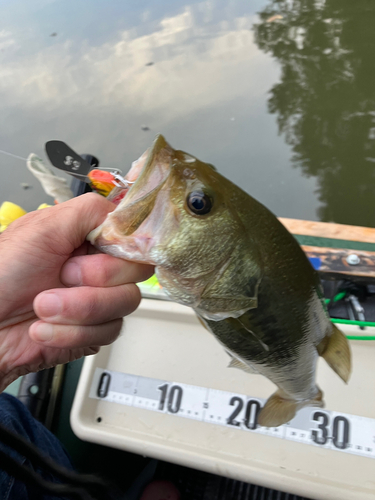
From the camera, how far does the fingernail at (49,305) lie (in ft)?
2.33

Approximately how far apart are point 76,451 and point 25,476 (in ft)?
3.52

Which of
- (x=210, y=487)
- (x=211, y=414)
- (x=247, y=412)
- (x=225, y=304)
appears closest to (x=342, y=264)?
(x=247, y=412)

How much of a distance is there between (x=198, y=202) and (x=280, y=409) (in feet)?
3.18

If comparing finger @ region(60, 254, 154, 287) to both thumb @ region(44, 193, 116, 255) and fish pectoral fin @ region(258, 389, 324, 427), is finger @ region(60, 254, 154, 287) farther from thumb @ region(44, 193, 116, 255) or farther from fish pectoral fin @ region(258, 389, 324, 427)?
fish pectoral fin @ region(258, 389, 324, 427)

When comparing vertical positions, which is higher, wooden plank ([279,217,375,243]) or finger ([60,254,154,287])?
finger ([60,254,154,287])

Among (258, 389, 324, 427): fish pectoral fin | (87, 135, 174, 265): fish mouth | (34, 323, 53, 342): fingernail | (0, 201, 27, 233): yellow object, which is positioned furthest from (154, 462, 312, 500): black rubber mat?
(0, 201, 27, 233): yellow object

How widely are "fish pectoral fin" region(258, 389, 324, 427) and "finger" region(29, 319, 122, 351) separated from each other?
2.52 feet

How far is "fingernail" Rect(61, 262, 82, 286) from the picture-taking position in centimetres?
79

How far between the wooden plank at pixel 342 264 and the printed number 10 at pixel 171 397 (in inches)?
41.3

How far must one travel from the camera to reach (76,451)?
1938mm

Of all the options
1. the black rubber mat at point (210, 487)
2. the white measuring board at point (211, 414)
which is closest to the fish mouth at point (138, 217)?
the white measuring board at point (211, 414)

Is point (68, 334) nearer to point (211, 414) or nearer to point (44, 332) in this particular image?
point (44, 332)

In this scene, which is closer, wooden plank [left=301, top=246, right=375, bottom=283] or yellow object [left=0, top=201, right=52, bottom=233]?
wooden plank [left=301, top=246, right=375, bottom=283]

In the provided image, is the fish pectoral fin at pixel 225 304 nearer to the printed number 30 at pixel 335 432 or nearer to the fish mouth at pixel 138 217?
the fish mouth at pixel 138 217
